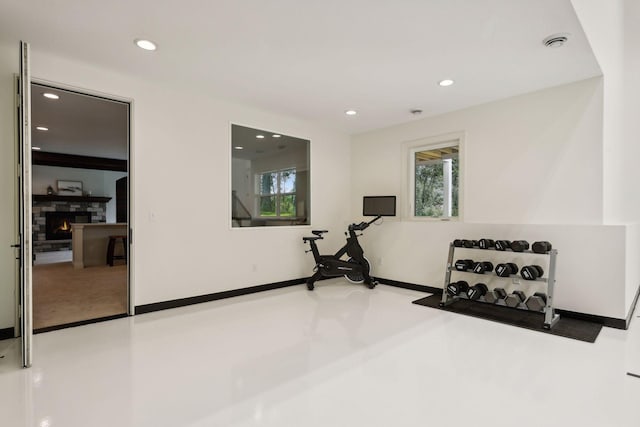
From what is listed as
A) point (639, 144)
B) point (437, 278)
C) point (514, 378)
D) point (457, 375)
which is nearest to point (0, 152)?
point (457, 375)

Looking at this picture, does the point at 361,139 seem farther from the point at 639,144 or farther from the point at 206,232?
the point at 639,144

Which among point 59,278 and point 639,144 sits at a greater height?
point 639,144

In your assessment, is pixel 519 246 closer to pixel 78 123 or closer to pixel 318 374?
pixel 318 374

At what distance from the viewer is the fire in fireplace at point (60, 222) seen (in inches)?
397

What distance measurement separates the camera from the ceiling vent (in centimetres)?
285

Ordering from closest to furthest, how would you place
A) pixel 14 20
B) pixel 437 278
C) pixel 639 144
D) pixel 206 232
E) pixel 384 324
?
pixel 14 20
pixel 384 324
pixel 206 232
pixel 437 278
pixel 639 144

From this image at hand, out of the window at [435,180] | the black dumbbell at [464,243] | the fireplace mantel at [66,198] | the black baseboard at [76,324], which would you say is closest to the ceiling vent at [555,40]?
the window at [435,180]

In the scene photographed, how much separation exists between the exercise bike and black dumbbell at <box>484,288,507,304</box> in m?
1.81

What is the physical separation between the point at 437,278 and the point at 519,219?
55.2 inches

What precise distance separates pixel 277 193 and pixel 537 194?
3.76 m

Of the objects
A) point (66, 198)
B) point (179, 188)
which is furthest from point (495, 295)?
point (66, 198)

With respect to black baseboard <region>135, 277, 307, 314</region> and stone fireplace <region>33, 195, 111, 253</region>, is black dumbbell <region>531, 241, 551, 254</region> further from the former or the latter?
stone fireplace <region>33, 195, 111, 253</region>

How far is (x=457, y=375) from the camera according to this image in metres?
2.48

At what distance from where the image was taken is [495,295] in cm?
400
